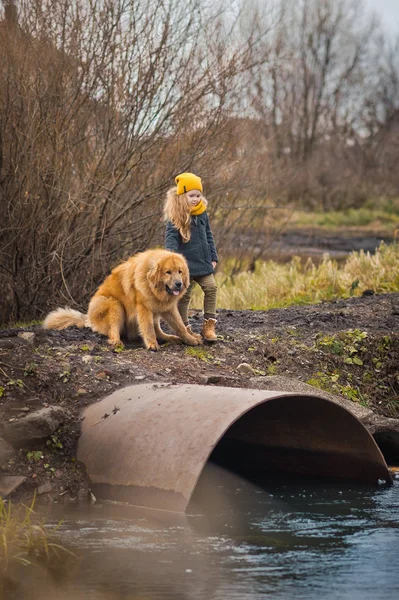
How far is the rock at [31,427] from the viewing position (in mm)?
5961

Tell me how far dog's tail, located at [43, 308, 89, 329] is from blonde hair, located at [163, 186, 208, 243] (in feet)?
4.46

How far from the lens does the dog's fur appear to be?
25.2 ft

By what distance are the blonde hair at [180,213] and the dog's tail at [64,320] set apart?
1.36 meters

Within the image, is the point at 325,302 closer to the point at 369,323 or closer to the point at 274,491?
the point at 369,323

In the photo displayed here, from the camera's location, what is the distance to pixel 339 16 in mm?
39938

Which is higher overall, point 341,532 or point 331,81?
point 331,81

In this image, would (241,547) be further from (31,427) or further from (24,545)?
(31,427)

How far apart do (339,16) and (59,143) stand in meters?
33.4

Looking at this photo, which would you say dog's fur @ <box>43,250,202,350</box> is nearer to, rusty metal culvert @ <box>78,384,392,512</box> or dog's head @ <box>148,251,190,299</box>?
dog's head @ <box>148,251,190,299</box>

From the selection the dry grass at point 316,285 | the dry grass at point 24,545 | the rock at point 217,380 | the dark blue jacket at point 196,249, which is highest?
the dark blue jacket at point 196,249

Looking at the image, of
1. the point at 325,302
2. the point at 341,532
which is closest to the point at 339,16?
the point at 325,302

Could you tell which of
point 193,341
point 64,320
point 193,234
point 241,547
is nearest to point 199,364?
point 193,341

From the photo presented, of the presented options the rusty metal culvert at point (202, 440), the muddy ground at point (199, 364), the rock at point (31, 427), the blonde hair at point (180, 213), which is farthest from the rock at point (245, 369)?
the rock at point (31, 427)

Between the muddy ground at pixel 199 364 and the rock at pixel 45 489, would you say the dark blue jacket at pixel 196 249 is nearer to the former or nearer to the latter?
the muddy ground at pixel 199 364
